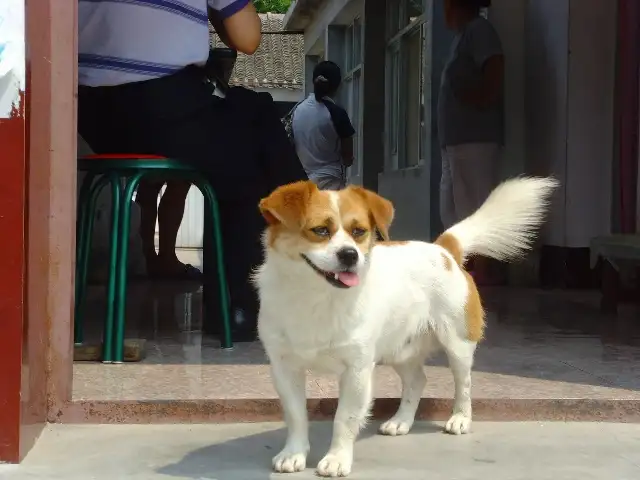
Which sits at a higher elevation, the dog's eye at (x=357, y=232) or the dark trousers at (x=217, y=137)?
the dark trousers at (x=217, y=137)

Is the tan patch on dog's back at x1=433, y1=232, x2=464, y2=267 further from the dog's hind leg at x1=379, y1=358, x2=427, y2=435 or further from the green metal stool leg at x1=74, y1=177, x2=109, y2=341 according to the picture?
the green metal stool leg at x1=74, y1=177, x2=109, y2=341

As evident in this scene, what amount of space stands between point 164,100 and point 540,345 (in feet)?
7.12

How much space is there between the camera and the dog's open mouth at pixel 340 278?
9.42 feet

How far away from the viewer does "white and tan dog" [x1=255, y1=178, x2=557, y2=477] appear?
291 centimetres

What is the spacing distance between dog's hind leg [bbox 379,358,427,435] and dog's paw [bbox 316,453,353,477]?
0.59m

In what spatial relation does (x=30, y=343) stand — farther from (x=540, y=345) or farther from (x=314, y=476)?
(x=540, y=345)

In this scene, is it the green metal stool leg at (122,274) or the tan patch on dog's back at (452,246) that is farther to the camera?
the green metal stool leg at (122,274)

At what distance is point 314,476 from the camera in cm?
296

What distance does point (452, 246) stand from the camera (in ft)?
12.3

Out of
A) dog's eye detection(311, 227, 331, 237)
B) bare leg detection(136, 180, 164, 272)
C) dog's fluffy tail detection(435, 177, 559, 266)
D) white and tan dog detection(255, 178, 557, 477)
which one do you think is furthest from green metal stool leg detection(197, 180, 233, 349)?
bare leg detection(136, 180, 164, 272)

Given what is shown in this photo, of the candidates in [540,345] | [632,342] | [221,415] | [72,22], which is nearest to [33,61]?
[72,22]

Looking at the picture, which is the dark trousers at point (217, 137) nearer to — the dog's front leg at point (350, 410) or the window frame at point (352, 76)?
the dog's front leg at point (350, 410)

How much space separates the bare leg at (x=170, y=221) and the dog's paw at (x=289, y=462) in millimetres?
3338

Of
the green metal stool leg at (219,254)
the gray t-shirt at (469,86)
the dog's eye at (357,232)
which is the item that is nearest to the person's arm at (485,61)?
Answer: the gray t-shirt at (469,86)
